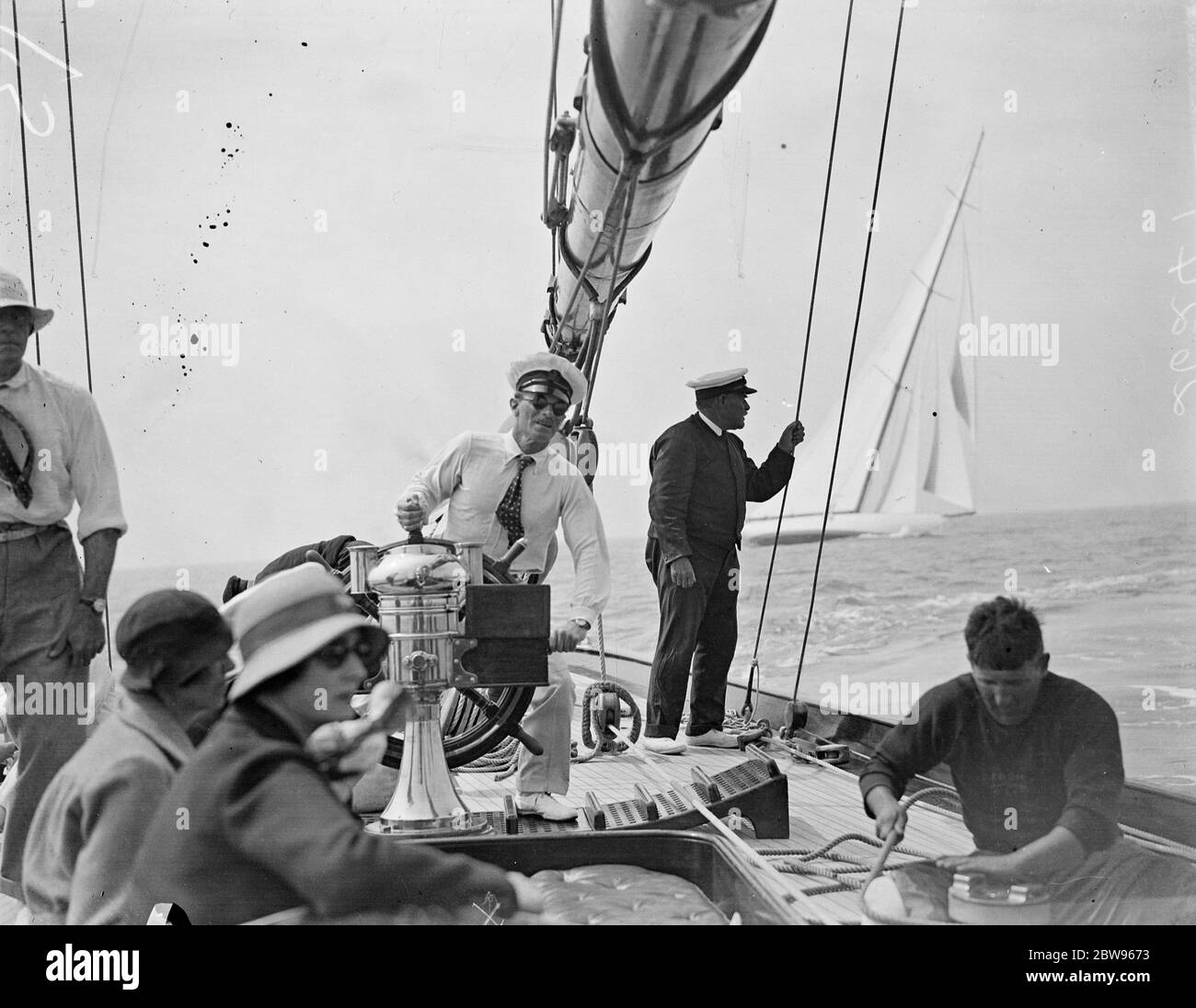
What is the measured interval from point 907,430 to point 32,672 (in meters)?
1.98

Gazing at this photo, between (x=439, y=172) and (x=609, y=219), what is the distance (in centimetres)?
38

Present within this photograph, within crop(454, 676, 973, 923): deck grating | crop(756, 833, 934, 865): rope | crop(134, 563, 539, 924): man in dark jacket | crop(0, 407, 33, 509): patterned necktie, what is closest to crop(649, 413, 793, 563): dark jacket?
crop(454, 676, 973, 923): deck grating

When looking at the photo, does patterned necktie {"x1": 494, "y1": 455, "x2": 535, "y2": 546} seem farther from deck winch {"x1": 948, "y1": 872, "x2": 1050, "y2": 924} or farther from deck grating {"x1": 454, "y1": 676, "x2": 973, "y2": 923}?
deck winch {"x1": 948, "y1": 872, "x2": 1050, "y2": 924}

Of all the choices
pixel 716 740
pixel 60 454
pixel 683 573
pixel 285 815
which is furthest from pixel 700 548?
pixel 285 815

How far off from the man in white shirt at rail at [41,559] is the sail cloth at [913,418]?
1.66 meters

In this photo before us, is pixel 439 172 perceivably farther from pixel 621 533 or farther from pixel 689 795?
pixel 689 795

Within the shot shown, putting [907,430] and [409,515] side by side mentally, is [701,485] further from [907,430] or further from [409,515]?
[409,515]

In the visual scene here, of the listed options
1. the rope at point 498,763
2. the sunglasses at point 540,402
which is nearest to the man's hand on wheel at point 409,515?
the sunglasses at point 540,402

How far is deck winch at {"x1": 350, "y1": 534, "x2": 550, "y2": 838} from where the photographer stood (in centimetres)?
224

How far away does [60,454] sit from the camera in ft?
7.26

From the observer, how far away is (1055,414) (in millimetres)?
2467

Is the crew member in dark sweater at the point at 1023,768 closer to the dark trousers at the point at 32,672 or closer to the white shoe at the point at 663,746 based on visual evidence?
the dark trousers at the point at 32,672
